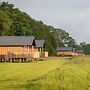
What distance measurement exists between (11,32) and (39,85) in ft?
251

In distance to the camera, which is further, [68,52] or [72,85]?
[68,52]

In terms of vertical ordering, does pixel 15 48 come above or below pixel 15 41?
below

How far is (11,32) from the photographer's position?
9212 centimetres

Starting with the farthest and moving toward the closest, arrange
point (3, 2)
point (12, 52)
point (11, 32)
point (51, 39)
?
point (51, 39) < point (3, 2) < point (11, 32) < point (12, 52)

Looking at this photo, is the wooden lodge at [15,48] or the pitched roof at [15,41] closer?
the wooden lodge at [15,48]

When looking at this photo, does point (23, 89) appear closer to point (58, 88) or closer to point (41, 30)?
point (58, 88)

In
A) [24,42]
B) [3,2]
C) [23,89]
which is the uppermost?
[3,2]

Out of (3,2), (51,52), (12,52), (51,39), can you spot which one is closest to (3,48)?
(12,52)

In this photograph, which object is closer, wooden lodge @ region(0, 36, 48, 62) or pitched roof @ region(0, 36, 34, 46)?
wooden lodge @ region(0, 36, 48, 62)

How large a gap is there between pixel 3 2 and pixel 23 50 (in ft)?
156

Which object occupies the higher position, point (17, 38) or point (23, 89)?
point (17, 38)

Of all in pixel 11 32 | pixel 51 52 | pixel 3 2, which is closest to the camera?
pixel 11 32

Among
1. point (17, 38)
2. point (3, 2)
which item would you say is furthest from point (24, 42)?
point (3, 2)

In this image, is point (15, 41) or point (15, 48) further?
point (15, 41)
